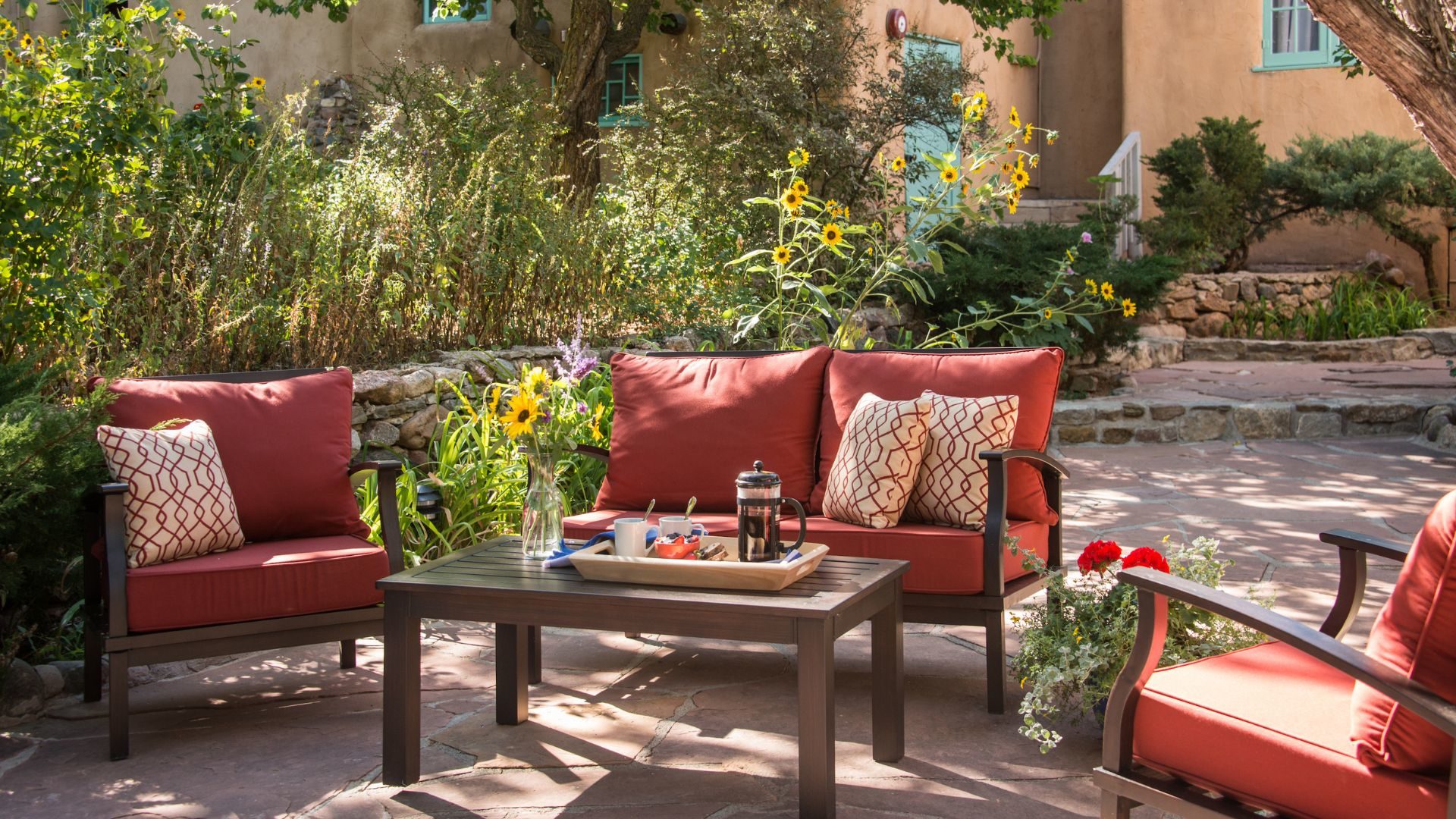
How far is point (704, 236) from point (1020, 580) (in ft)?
14.5

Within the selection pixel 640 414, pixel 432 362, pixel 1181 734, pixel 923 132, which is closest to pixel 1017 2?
pixel 923 132

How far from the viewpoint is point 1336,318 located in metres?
11.2

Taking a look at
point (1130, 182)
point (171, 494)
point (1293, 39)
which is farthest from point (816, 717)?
point (1293, 39)

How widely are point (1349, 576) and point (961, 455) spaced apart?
1.28m

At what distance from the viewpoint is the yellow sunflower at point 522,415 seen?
3055 millimetres

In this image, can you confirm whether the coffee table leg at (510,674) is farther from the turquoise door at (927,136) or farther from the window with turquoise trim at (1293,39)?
the window with turquoise trim at (1293,39)

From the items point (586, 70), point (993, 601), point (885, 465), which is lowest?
point (993, 601)

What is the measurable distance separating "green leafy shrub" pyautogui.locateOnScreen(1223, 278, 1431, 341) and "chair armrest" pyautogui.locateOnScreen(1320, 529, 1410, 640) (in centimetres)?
933

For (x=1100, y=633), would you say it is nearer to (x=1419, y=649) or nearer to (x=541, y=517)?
(x=1419, y=649)

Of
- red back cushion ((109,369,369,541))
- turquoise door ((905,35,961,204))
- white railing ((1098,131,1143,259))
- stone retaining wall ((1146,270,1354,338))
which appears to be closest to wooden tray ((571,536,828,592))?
red back cushion ((109,369,369,541))

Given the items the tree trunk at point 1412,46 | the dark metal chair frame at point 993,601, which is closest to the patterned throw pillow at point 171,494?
the dark metal chair frame at point 993,601

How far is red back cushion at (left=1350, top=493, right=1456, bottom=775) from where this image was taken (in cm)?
181

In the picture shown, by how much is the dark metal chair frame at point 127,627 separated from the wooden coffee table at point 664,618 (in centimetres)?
35

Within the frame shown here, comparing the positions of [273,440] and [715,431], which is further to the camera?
[715,431]
